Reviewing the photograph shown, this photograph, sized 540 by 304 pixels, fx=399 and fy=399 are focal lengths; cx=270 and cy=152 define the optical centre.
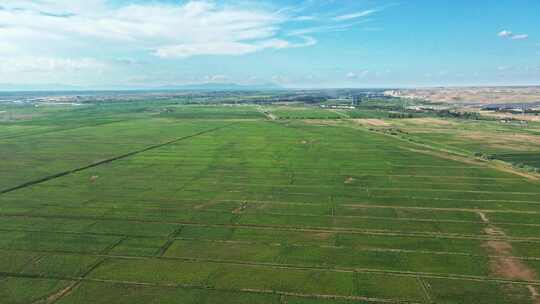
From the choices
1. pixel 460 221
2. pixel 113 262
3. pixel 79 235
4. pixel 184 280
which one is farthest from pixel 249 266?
pixel 460 221

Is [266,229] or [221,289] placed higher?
[266,229]

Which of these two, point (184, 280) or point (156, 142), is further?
point (156, 142)

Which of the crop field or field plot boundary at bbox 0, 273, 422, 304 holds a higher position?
the crop field

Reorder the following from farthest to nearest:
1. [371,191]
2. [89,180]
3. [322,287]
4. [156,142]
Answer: [156,142] < [89,180] < [371,191] < [322,287]

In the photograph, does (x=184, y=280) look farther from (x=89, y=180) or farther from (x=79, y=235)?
(x=89, y=180)

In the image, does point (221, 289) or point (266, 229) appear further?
point (266, 229)

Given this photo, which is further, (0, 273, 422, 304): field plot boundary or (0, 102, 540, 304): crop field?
(0, 102, 540, 304): crop field

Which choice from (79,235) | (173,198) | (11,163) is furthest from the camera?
(11,163)

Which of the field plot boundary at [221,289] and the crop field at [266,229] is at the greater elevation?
the crop field at [266,229]
